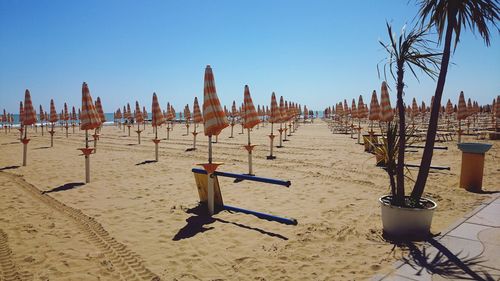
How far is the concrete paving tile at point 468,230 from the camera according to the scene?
4.66 meters

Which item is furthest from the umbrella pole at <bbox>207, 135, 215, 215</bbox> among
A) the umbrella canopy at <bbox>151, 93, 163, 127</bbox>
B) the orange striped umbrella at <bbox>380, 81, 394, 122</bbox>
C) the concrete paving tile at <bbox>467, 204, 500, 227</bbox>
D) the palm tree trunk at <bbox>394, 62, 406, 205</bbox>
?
the orange striped umbrella at <bbox>380, 81, 394, 122</bbox>

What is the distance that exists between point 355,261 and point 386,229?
1.11 m

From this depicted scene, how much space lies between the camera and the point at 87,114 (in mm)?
9945

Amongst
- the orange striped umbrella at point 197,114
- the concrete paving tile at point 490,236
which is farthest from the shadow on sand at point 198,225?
the orange striped umbrella at point 197,114

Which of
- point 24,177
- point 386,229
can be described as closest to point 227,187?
point 386,229

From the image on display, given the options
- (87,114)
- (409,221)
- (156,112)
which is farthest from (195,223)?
(156,112)

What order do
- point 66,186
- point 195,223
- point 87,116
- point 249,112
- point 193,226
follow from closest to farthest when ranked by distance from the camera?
point 193,226
point 195,223
point 66,186
point 87,116
point 249,112

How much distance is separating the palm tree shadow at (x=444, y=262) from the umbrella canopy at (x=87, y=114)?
30.4 feet

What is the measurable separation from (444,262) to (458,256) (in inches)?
11.3

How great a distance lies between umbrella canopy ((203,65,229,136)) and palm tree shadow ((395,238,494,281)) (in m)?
3.74

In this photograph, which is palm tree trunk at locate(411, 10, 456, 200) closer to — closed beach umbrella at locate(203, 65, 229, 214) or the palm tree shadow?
the palm tree shadow

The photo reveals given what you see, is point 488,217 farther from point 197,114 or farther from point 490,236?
point 197,114

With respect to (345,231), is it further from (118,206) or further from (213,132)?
(118,206)

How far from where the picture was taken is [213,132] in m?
6.07
